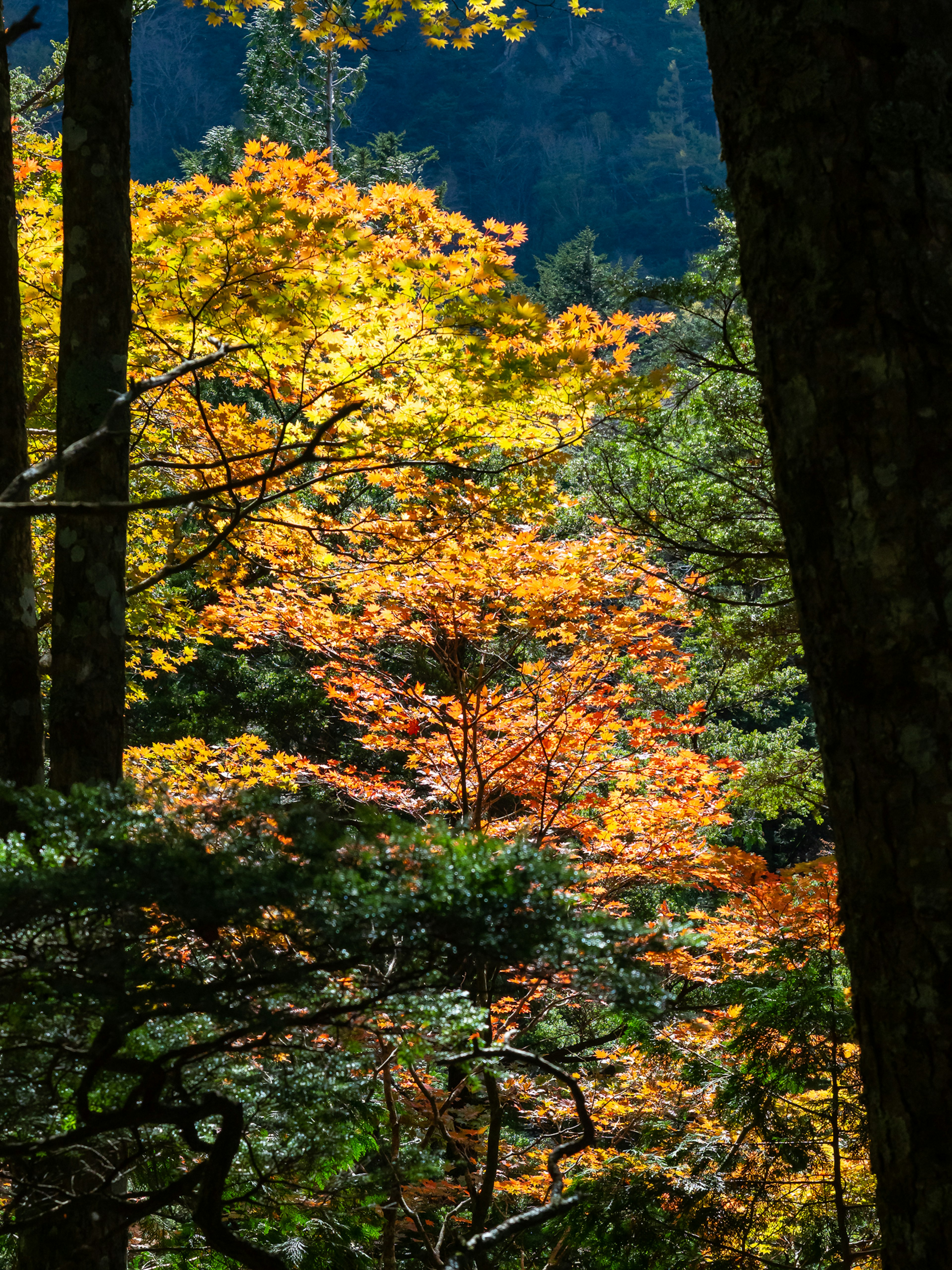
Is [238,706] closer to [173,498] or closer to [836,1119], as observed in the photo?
[836,1119]

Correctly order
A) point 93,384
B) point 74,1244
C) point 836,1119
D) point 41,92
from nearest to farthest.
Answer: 1. point 74,1244
2. point 93,384
3. point 836,1119
4. point 41,92

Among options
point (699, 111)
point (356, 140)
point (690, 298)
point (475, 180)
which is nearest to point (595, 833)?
point (690, 298)

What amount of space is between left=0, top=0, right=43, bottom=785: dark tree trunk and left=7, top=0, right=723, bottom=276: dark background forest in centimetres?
4517

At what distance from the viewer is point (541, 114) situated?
53.7m

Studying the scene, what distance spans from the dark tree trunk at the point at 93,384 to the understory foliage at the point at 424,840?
0.30 m

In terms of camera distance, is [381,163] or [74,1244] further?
[381,163]

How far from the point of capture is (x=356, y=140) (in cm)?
5169

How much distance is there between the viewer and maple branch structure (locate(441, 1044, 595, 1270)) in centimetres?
132

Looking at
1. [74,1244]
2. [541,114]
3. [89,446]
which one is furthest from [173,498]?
[541,114]

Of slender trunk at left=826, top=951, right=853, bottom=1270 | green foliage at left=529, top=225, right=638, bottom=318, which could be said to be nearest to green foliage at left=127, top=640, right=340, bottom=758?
slender trunk at left=826, top=951, right=853, bottom=1270

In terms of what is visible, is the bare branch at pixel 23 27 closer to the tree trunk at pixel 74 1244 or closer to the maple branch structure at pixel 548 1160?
the maple branch structure at pixel 548 1160

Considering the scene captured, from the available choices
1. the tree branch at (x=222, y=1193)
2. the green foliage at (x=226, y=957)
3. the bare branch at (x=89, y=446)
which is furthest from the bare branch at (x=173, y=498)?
the tree branch at (x=222, y=1193)

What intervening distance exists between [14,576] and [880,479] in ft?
6.64

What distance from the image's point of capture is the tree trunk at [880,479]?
1.12 m
